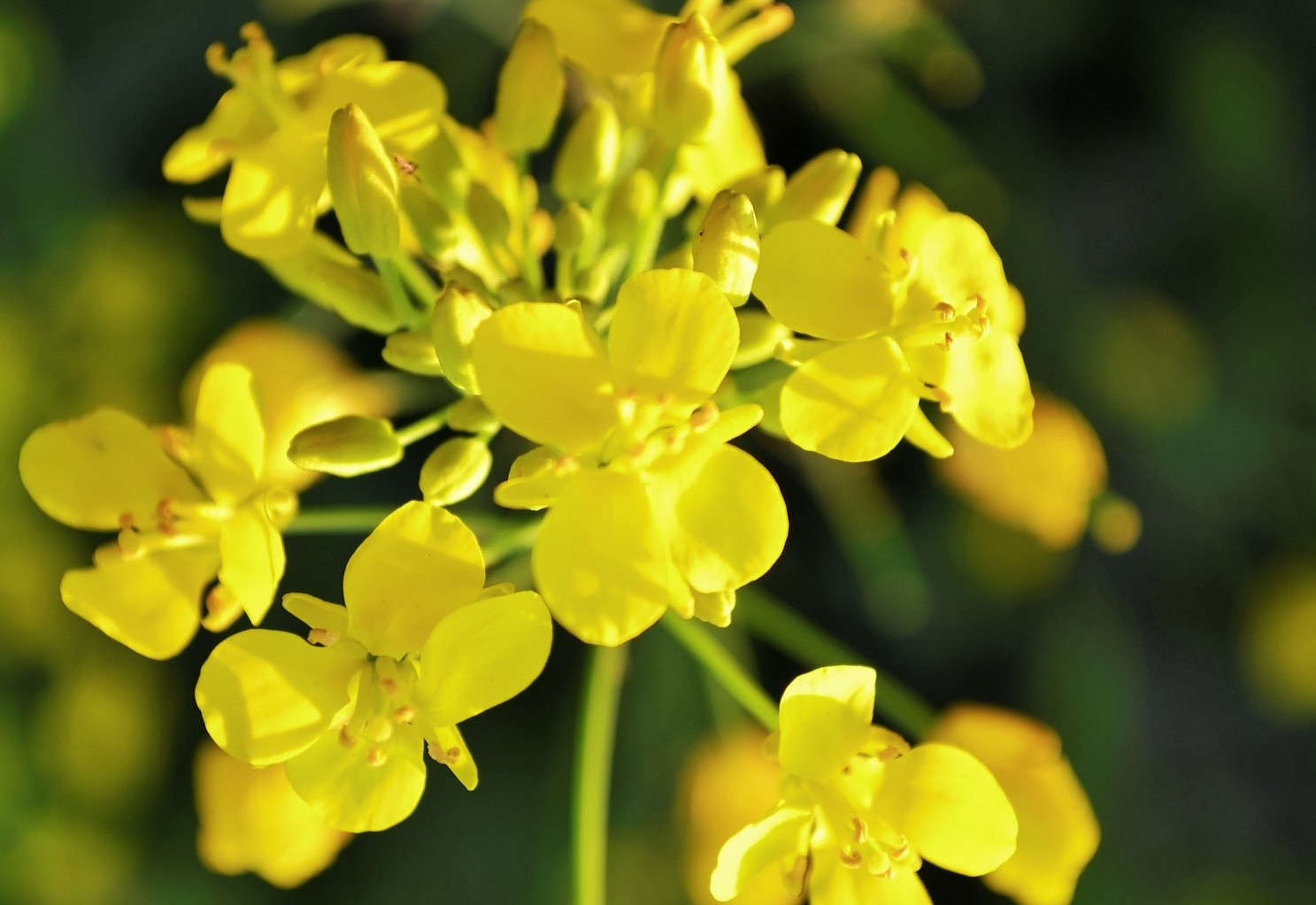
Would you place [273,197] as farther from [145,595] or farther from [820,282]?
[820,282]

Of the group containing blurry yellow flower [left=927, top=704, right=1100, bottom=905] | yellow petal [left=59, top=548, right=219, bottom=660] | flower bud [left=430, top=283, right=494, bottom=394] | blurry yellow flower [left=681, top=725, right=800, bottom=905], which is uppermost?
flower bud [left=430, top=283, right=494, bottom=394]

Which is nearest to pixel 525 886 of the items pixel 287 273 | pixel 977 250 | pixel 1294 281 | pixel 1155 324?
pixel 287 273

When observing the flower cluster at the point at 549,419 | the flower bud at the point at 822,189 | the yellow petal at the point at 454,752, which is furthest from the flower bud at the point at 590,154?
the yellow petal at the point at 454,752

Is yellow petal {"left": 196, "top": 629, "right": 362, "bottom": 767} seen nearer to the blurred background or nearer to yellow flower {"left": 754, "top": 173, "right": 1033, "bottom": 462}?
yellow flower {"left": 754, "top": 173, "right": 1033, "bottom": 462}

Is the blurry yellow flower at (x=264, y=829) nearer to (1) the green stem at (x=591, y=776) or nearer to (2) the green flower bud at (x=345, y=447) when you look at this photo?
(1) the green stem at (x=591, y=776)

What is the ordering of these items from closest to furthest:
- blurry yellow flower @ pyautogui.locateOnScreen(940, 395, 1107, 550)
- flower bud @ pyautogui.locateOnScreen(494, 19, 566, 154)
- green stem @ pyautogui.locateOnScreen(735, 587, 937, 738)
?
1. flower bud @ pyautogui.locateOnScreen(494, 19, 566, 154)
2. green stem @ pyautogui.locateOnScreen(735, 587, 937, 738)
3. blurry yellow flower @ pyautogui.locateOnScreen(940, 395, 1107, 550)

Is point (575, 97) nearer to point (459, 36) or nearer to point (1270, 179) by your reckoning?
point (459, 36)

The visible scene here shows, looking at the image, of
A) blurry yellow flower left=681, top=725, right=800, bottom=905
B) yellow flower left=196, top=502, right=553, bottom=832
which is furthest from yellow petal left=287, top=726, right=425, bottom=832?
blurry yellow flower left=681, top=725, right=800, bottom=905

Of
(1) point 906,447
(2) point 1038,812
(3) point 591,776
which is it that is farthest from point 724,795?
(1) point 906,447
